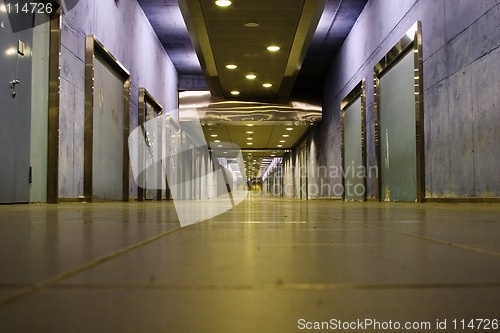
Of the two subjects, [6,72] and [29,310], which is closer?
[29,310]

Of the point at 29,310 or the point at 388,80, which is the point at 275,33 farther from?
the point at 29,310

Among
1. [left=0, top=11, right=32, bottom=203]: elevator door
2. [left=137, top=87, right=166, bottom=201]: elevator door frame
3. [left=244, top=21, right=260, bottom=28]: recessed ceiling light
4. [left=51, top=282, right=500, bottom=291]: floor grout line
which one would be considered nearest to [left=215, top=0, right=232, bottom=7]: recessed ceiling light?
[left=244, top=21, right=260, bottom=28]: recessed ceiling light

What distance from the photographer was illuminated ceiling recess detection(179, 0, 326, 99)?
847 cm

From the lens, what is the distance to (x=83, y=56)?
7832mm

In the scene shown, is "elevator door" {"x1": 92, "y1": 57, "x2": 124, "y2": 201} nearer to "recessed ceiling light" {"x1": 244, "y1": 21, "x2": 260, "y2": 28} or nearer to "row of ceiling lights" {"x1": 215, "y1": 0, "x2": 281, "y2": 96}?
"row of ceiling lights" {"x1": 215, "y1": 0, "x2": 281, "y2": 96}

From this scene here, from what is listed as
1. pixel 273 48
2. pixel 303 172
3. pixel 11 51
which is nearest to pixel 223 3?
pixel 273 48

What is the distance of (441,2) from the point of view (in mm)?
6734

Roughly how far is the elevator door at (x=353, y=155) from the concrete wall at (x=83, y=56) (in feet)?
16.3

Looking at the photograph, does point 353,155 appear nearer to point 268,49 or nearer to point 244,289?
point 268,49

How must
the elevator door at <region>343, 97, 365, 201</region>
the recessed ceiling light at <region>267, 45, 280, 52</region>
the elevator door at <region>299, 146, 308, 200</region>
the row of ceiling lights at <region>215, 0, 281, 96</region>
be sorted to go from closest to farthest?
the row of ceiling lights at <region>215, 0, 281, 96</region> < the recessed ceiling light at <region>267, 45, 280, 52</region> < the elevator door at <region>343, 97, 365, 201</region> < the elevator door at <region>299, 146, 308, 200</region>

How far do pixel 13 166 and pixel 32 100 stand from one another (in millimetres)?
959

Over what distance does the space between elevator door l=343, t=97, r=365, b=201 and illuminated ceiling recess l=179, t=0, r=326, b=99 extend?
70.9 inches

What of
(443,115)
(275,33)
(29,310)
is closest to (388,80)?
(275,33)

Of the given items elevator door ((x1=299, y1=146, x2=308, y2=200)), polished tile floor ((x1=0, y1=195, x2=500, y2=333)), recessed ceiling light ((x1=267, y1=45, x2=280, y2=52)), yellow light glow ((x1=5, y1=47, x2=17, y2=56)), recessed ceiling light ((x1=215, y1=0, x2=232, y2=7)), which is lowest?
polished tile floor ((x1=0, y1=195, x2=500, y2=333))
